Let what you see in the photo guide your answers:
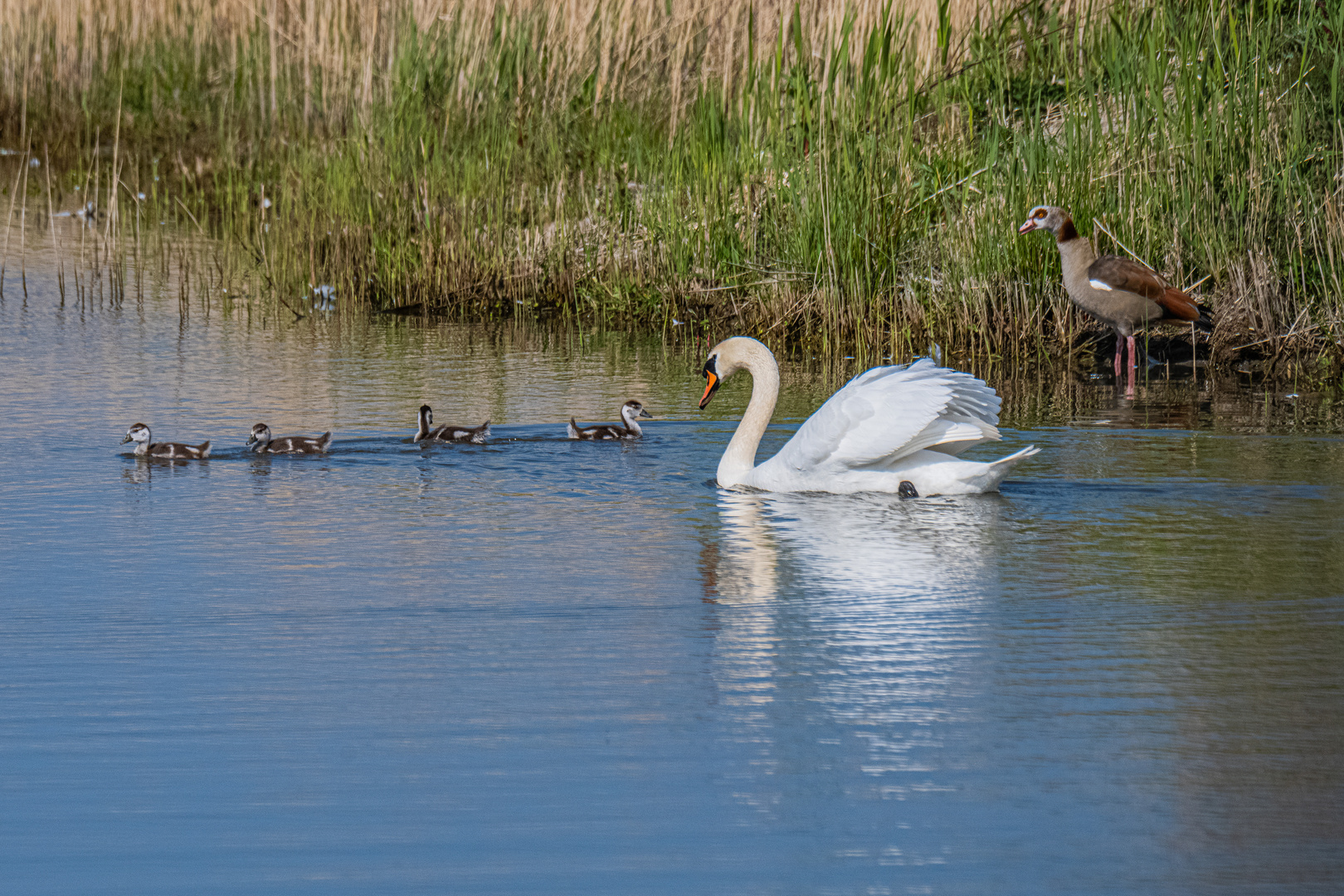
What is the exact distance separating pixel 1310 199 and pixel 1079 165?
1564mm

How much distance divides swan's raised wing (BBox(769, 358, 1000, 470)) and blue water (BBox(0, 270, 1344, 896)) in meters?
0.23

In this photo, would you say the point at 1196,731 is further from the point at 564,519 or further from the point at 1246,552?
the point at 564,519

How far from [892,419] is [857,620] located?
2204 mm

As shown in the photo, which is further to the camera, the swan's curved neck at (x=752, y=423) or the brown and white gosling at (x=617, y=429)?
the brown and white gosling at (x=617, y=429)

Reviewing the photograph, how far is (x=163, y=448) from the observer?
849 cm

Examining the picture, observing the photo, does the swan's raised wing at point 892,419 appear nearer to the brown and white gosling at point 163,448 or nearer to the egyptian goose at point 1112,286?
the brown and white gosling at point 163,448

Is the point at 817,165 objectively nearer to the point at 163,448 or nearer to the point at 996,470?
the point at 996,470

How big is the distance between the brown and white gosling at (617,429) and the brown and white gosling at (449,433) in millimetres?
480

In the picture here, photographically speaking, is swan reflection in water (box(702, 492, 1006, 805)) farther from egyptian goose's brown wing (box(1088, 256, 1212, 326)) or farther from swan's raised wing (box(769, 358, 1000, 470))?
egyptian goose's brown wing (box(1088, 256, 1212, 326))

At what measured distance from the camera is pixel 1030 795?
12.9 ft

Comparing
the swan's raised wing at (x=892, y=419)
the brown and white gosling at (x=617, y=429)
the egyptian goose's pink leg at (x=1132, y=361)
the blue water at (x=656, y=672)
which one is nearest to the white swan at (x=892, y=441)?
the swan's raised wing at (x=892, y=419)

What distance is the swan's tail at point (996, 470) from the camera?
293 inches

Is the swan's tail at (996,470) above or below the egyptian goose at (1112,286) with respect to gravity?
below

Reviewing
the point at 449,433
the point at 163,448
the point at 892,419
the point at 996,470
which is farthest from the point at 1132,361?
the point at 163,448
